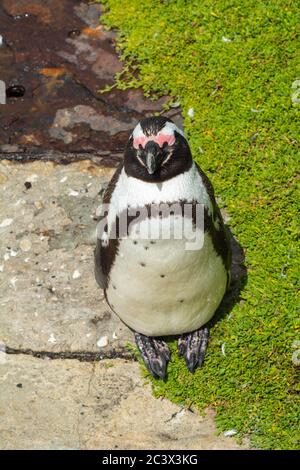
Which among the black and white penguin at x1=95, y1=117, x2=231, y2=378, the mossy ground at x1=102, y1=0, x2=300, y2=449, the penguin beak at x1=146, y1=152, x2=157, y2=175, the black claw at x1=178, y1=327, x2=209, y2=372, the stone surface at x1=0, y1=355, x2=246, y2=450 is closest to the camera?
the penguin beak at x1=146, y1=152, x2=157, y2=175

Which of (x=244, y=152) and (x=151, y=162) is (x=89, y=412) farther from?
(x=244, y=152)

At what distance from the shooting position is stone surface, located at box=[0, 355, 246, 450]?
3863 mm

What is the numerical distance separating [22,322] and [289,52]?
2.61m

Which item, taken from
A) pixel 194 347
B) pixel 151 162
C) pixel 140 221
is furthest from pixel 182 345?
pixel 151 162

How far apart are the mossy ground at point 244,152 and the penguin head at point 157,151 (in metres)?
1.13

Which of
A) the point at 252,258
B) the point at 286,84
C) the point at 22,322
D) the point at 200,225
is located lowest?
the point at 22,322

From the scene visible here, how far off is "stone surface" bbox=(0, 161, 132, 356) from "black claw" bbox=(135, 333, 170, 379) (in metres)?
0.13

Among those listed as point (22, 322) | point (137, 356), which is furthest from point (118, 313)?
point (22, 322)

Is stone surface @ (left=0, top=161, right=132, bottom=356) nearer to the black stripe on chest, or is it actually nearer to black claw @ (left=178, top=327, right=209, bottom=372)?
black claw @ (left=178, top=327, right=209, bottom=372)

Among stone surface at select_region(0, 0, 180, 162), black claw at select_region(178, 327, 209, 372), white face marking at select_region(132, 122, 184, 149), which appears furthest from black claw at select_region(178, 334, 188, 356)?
stone surface at select_region(0, 0, 180, 162)

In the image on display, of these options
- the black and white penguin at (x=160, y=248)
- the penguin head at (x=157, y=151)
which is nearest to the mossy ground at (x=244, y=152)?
the black and white penguin at (x=160, y=248)

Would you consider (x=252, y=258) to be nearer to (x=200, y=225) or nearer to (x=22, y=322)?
(x=200, y=225)

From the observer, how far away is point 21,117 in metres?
5.54

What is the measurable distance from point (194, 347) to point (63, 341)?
2.31 ft
